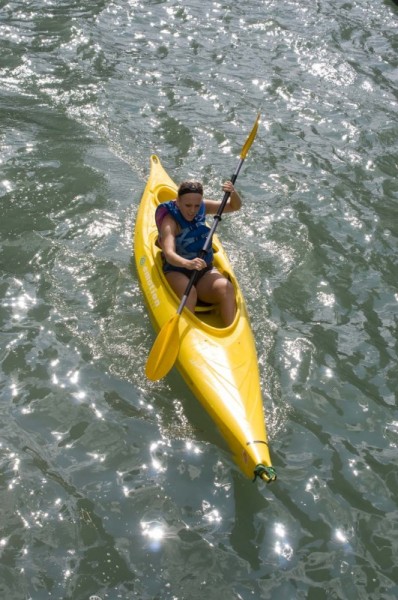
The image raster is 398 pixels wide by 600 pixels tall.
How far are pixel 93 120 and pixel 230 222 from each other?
2793 millimetres

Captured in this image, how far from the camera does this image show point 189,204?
6180 mm

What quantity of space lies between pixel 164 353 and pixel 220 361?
43 cm

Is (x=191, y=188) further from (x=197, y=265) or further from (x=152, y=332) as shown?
(x=152, y=332)

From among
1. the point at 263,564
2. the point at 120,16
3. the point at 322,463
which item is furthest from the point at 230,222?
the point at 120,16

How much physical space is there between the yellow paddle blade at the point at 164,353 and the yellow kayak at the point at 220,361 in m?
→ 0.14

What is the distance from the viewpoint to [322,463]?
5.12m

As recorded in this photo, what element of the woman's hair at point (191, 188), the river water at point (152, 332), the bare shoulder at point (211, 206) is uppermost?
the woman's hair at point (191, 188)

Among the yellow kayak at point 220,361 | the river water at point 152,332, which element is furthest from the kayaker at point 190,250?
the river water at point 152,332

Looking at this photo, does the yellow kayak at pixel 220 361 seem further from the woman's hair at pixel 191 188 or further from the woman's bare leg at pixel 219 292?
the woman's hair at pixel 191 188

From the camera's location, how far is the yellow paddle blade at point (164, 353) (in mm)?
5277

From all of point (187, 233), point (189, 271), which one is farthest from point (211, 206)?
point (189, 271)

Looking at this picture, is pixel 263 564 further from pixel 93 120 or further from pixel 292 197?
pixel 93 120

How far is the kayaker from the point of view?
598 centimetres

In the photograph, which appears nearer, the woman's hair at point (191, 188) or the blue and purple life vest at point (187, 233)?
the woman's hair at point (191, 188)
